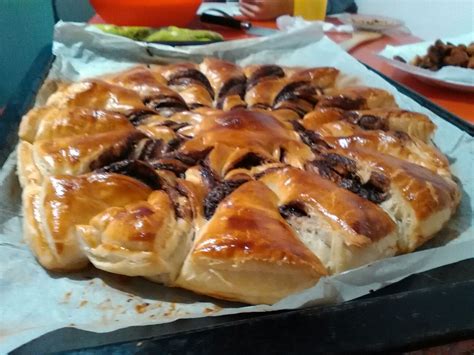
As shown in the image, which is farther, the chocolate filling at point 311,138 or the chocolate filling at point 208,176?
the chocolate filling at point 311,138

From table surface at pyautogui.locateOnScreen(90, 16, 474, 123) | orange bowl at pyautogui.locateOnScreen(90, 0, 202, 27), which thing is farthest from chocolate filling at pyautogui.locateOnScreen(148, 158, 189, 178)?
orange bowl at pyautogui.locateOnScreen(90, 0, 202, 27)

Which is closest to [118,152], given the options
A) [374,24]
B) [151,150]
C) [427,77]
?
[151,150]

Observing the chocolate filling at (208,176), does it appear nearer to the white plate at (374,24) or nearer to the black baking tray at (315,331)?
the black baking tray at (315,331)

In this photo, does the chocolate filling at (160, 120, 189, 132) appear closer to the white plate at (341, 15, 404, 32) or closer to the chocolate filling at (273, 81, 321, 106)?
the chocolate filling at (273, 81, 321, 106)

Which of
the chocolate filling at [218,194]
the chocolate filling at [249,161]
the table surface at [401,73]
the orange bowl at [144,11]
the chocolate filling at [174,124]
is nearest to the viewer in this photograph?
the chocolate filling at [218,194]

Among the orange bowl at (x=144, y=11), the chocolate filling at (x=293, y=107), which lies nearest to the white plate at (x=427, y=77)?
the chocolate filling at (x=293, y=107)

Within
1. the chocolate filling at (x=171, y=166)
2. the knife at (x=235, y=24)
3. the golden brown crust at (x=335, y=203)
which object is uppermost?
the golden brown crust at (x=335, y=203)
